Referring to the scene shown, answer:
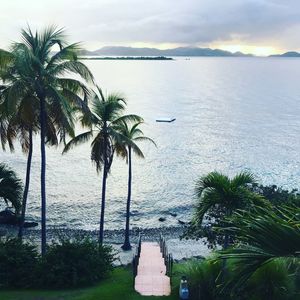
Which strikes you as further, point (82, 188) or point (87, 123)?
point (82, 188)

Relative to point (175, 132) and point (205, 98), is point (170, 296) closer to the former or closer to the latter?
point (175, 132)

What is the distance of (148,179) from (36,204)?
16.4 m

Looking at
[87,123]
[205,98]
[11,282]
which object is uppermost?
[87,123]

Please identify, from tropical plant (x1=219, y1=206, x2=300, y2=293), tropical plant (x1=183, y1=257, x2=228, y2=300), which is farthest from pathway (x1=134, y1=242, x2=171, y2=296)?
tropical plant (x1=219, y1=206, x2=300, y2=293)

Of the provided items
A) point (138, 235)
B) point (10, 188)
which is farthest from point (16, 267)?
point (138, 235)

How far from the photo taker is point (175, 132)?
3777 inches

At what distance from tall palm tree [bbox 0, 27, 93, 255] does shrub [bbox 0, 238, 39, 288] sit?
5618mm

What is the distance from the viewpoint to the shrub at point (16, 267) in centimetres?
1888

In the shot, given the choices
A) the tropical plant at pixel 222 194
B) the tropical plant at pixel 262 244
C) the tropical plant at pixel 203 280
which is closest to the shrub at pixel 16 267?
the tropical plant at pixel 203 280

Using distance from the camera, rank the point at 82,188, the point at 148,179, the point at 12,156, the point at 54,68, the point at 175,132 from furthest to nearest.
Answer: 1. the point at 175,132
2. the point at 12,156
3. the point at 148,179
4. the point at 82,188
5. the point at 54,68

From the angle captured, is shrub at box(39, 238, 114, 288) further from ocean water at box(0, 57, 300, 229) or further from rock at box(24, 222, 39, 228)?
ocean water at box(0, 57, 300, 229)

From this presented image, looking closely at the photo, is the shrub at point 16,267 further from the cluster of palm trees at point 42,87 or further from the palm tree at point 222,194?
the palm tree at point 222,194

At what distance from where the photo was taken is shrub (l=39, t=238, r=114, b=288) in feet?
61.5

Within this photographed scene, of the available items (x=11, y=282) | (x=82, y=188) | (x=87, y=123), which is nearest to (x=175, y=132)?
(x=82, y=188)
